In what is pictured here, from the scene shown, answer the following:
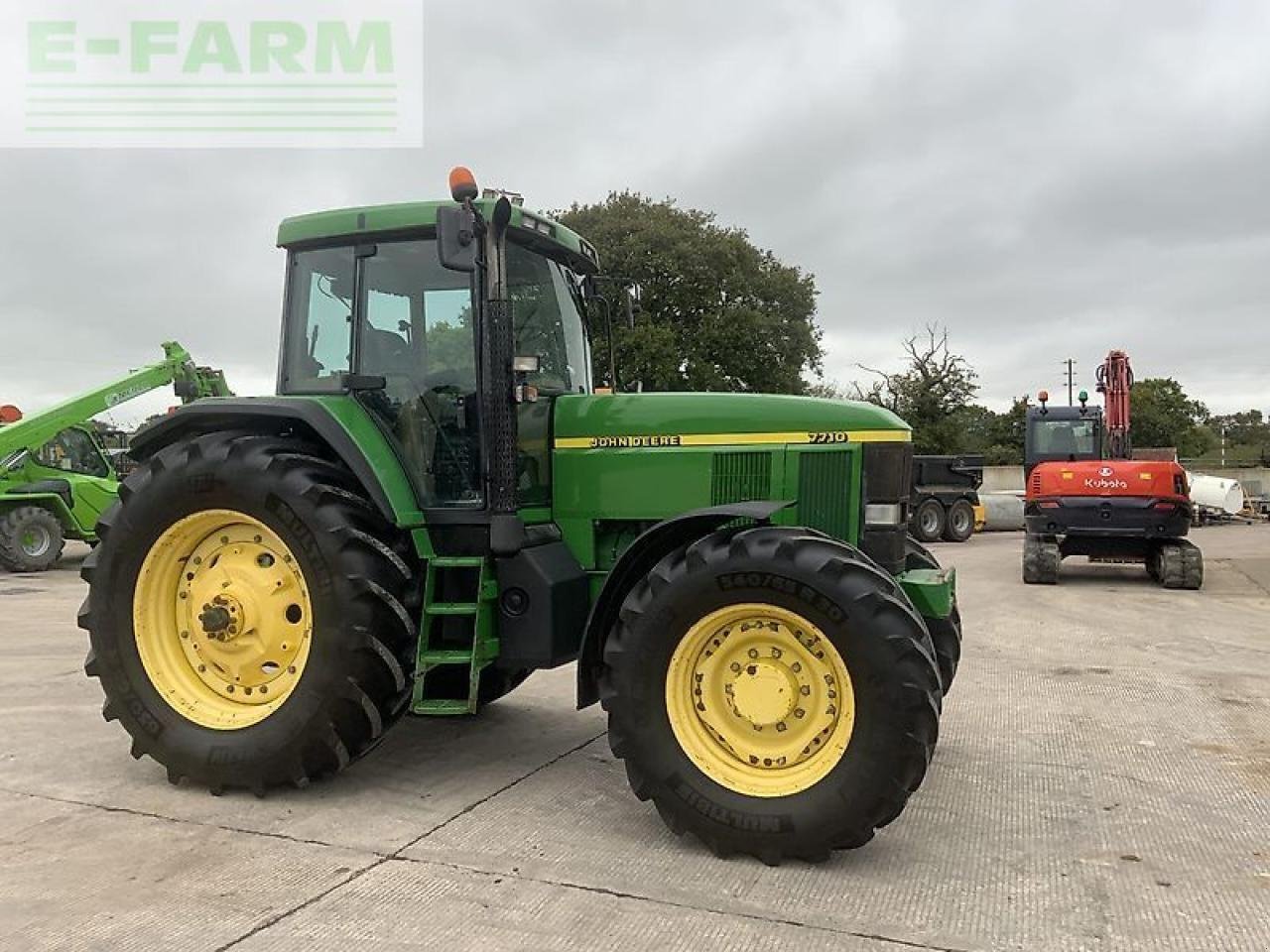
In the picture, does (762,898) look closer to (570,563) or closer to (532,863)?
(532,863)

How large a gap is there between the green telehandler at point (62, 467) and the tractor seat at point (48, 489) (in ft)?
0.04

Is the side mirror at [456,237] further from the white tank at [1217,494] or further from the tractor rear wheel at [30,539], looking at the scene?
the white tank at [1217,494]

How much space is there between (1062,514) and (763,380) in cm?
1844

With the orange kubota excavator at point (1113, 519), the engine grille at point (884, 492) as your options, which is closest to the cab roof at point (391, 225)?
the engine grille at point (884, 492)

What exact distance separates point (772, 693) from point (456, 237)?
7.32ft

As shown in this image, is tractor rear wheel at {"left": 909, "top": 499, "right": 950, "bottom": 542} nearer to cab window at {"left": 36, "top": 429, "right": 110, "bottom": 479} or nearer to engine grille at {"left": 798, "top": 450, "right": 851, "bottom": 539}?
cab window at {"left": 36, "top": 429, "right": 110, "bottom": 479}

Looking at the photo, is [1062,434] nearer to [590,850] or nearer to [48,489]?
[590,850]

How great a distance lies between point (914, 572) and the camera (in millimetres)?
4598

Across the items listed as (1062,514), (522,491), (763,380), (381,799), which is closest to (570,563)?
(522,491)

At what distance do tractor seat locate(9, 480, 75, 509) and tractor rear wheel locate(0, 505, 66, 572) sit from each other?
0.84ft

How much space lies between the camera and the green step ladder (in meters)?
4.20

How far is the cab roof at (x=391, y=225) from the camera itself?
4539 millimetres

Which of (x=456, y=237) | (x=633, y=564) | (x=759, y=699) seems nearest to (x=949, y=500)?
(x=633, y=564)

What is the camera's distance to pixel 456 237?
4.03 meters
